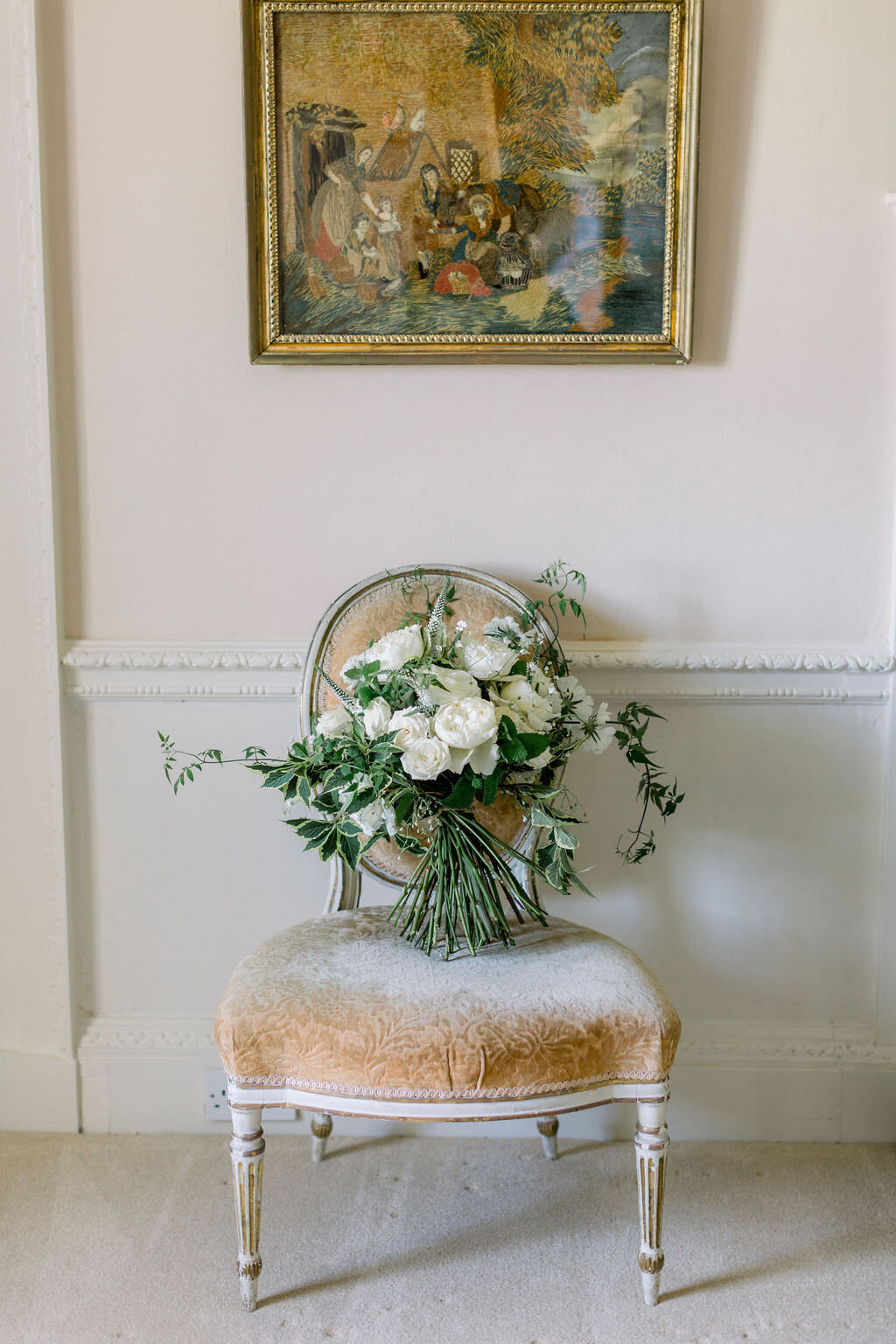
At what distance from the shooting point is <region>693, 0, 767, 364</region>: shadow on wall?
78.2 inches

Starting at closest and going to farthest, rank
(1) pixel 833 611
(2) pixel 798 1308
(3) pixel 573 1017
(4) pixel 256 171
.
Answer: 1. (3) pixel 573 1017
2. (2) pixel 798 1308
3. (4) pixel 256 171
4. (1) pixel 833 611

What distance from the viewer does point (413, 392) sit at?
2086mm

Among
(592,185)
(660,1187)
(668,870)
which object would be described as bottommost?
(660,1187)

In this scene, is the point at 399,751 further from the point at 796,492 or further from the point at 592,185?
the point at 592,185

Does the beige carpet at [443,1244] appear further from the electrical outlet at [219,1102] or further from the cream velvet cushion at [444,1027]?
the cream velvet cushion at [444,1027]

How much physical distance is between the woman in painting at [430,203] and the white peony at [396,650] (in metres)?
0.85

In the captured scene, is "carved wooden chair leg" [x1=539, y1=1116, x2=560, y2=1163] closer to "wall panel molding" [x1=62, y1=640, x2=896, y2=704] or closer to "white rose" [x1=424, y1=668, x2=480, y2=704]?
A: "wall panel molding" [x1=62, y1=640, x2=896, y2=704]

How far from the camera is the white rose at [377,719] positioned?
1.59 m

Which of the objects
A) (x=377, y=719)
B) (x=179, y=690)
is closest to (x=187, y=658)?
(x=179, y=690)

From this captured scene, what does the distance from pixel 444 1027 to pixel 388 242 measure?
1.47 meters

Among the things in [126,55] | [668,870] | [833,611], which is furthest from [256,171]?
[668,870]

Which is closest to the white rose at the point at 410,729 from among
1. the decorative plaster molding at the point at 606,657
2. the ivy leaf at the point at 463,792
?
the ivy leaf at the point at 463,792

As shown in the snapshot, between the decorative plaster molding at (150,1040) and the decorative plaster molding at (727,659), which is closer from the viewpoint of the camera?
the decorative plaster molding at (727,659)

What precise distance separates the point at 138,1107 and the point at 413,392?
1.64m
